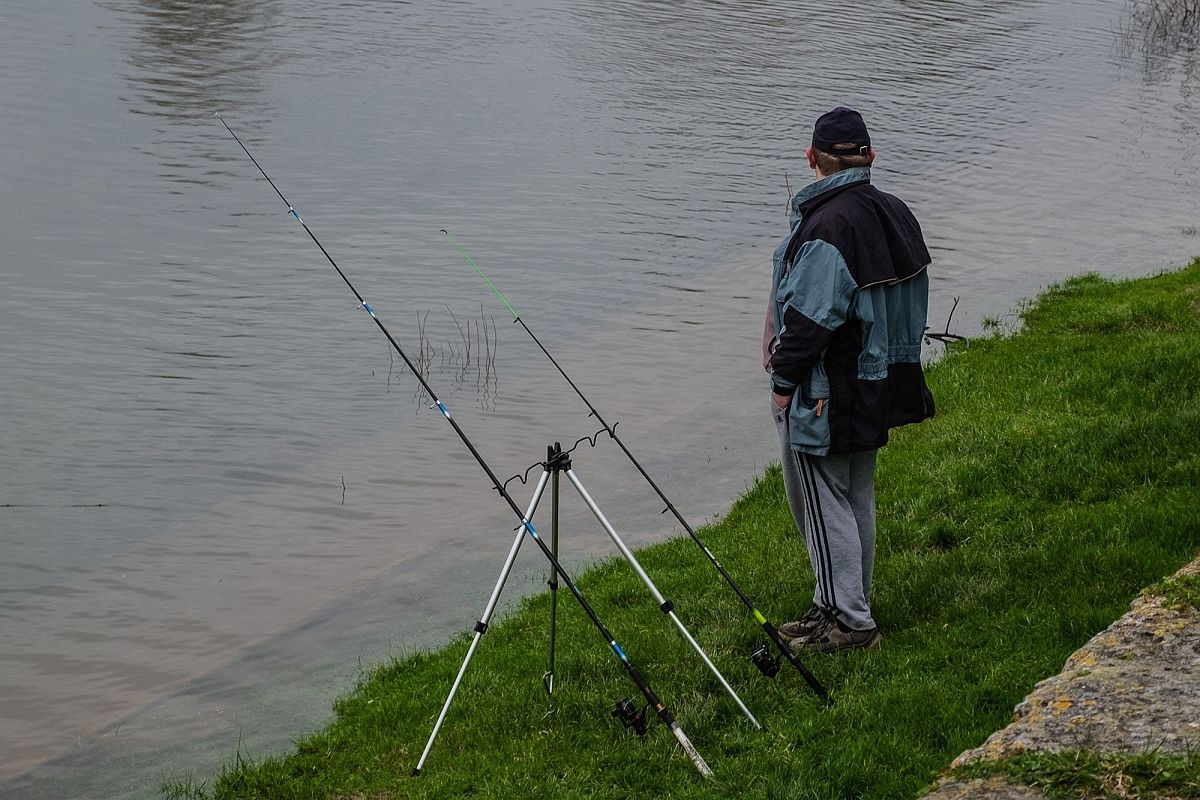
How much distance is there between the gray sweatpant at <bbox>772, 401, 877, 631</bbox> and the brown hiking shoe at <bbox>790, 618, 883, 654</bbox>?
0.12 ft

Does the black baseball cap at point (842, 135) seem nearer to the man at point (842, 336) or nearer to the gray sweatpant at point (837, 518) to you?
the man at point (842, 336)

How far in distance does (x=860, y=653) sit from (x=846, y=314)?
1605 millimetres

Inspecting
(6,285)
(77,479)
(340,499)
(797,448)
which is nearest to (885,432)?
(797,448)

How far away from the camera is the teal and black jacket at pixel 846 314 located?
5.59 m

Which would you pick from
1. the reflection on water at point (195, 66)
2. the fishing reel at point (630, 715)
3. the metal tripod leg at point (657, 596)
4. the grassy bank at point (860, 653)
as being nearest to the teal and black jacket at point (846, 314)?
the metal tripod leg at point (657, 596)

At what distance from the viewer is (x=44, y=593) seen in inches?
376

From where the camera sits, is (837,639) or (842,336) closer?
A: (842,336)

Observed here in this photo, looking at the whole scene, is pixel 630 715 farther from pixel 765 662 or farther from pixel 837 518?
pixel 837 518

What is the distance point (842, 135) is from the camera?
571cm

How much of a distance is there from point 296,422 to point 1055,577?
7855 mm

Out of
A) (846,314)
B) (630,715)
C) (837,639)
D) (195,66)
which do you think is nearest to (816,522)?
(837,639)

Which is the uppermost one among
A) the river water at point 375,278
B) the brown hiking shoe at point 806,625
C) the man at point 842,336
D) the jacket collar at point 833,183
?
the jacket collar at point 833,183

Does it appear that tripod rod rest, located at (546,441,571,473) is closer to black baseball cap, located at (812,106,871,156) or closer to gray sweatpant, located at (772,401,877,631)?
gray sweatpant, located at (772,401,877,631)

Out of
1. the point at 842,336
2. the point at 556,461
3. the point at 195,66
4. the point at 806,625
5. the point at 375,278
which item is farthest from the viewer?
the point at 195,66
